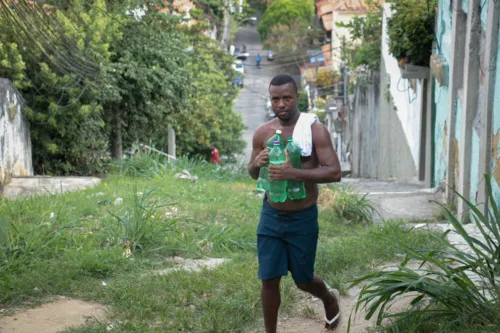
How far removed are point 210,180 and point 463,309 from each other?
9108mm

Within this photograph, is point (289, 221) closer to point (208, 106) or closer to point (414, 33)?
point (414, 33)

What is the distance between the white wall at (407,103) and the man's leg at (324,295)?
425 inches

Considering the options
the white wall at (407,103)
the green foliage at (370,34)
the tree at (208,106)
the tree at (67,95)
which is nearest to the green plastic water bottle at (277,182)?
the tree at (67,95)

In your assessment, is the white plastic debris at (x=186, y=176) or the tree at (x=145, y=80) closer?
the white plastic debris at (x=186, y=176)

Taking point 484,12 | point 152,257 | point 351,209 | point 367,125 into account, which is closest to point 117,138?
point 367,125

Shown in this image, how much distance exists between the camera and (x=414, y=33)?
13.0 metres

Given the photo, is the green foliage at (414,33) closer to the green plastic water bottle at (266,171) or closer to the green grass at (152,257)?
the green grass at (152,257)

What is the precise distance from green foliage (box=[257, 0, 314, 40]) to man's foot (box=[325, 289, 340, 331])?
197 feet

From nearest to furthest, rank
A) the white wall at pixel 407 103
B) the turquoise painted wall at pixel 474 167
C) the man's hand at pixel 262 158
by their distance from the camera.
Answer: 1. the man's hand at pixel 262 158
2. the turquoise painted wall at pixel 474 167
3. the white wall at pixel 407 103

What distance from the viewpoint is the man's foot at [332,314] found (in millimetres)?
4891

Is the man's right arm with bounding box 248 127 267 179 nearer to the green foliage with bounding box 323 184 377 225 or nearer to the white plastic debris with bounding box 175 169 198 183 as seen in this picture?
the green foliage with bounding box 323 184 377 225

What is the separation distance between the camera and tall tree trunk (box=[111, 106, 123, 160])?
19000 millimetres

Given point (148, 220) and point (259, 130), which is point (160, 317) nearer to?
point (259, 130)

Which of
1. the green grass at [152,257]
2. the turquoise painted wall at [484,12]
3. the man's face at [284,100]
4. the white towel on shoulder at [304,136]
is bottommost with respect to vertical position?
the green grass at [152,257]
